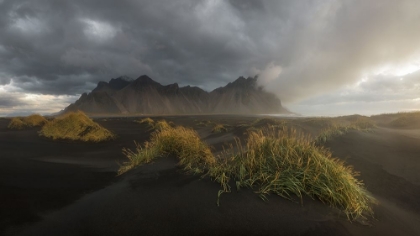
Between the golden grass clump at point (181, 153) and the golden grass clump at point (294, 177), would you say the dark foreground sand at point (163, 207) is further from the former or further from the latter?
the golden grass clump at point (181, 153)

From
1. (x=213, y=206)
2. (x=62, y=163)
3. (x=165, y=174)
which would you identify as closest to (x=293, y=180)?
(x=213, y=206)

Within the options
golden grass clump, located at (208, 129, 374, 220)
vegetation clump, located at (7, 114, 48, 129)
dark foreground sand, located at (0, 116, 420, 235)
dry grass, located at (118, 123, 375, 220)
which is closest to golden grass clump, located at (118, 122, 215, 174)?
dry grass, located at (118, 123, 375, 220)

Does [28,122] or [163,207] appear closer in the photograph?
[163,207]

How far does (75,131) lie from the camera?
16672 millimetres

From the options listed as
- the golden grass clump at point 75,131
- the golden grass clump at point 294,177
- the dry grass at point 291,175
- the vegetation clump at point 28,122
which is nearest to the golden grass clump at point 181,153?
the dry grass at point 291,175

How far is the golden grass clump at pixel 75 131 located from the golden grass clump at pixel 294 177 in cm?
1407

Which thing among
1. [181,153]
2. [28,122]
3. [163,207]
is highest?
[28,122]

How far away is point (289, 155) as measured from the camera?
5.85 metres

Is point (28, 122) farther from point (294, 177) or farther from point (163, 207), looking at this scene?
point (294, 177)

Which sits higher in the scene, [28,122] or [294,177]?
[28,122]

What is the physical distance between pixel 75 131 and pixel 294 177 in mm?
17381

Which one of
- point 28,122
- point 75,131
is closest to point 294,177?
point 75,131

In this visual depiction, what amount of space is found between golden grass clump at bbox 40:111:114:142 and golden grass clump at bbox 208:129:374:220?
46.1 feet

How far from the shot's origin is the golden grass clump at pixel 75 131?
16047 mm
